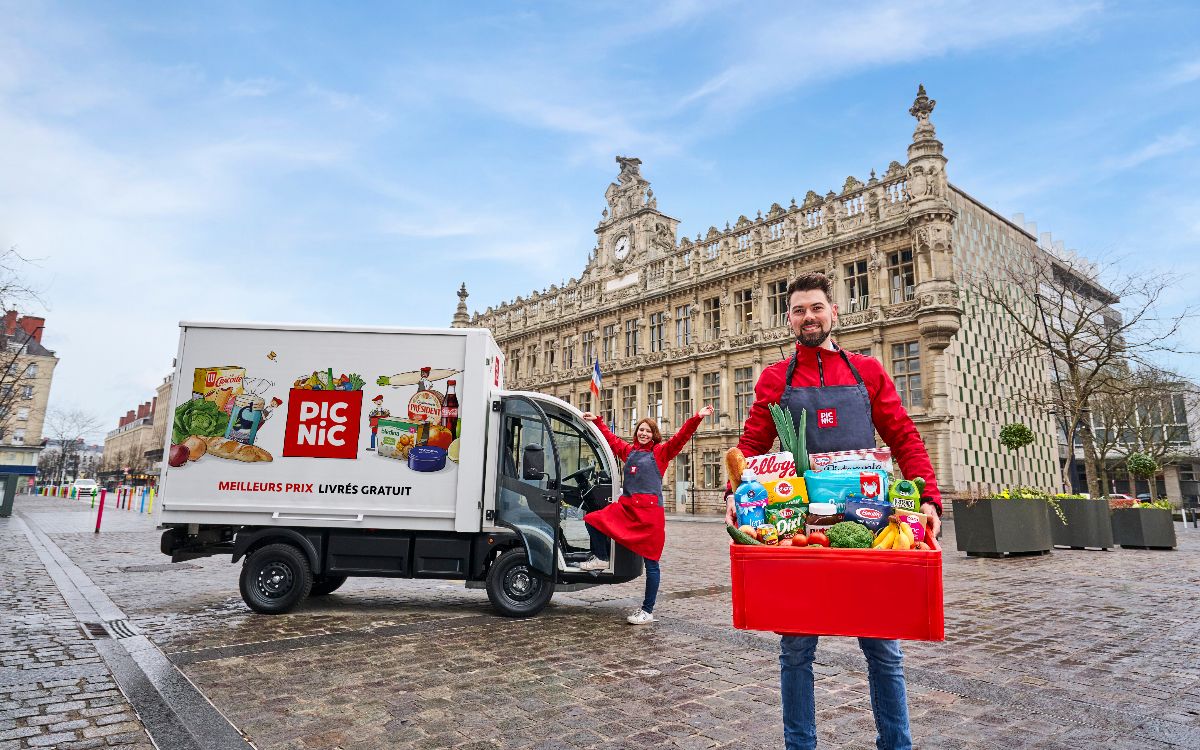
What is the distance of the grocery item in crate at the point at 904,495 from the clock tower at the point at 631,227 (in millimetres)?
39468

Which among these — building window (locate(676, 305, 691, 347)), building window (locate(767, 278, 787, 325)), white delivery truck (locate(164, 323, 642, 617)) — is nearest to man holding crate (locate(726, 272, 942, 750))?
white delivery truck (locate(164, 323, 642, 617))

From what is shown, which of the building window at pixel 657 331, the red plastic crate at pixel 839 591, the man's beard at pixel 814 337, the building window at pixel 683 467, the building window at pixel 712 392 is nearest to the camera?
the red plastic crate at pixel 839 591

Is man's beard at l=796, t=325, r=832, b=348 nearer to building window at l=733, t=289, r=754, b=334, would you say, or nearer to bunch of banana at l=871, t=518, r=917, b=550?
bunch of banana at l=871, t=518, r=917, b=550

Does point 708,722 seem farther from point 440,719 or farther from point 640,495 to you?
point 640,495

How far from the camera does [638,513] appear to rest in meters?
7.06

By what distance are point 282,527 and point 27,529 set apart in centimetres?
1829

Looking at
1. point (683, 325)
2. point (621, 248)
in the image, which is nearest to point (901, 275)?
point (683, 325)

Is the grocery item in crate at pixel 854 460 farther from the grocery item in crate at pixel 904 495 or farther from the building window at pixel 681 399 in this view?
the building window at pixel 681 399

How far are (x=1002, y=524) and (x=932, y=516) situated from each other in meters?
12.9

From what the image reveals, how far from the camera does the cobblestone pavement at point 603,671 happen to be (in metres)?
3.83

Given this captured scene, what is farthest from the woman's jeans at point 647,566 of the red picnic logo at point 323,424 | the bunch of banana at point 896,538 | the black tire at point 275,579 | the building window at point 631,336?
the building window at point 631,336

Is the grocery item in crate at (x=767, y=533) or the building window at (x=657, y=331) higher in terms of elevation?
the building window at (x=657, y=331)

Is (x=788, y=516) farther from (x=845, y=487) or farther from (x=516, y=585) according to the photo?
(x=516, y=585)

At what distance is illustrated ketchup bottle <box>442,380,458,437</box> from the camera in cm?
768
